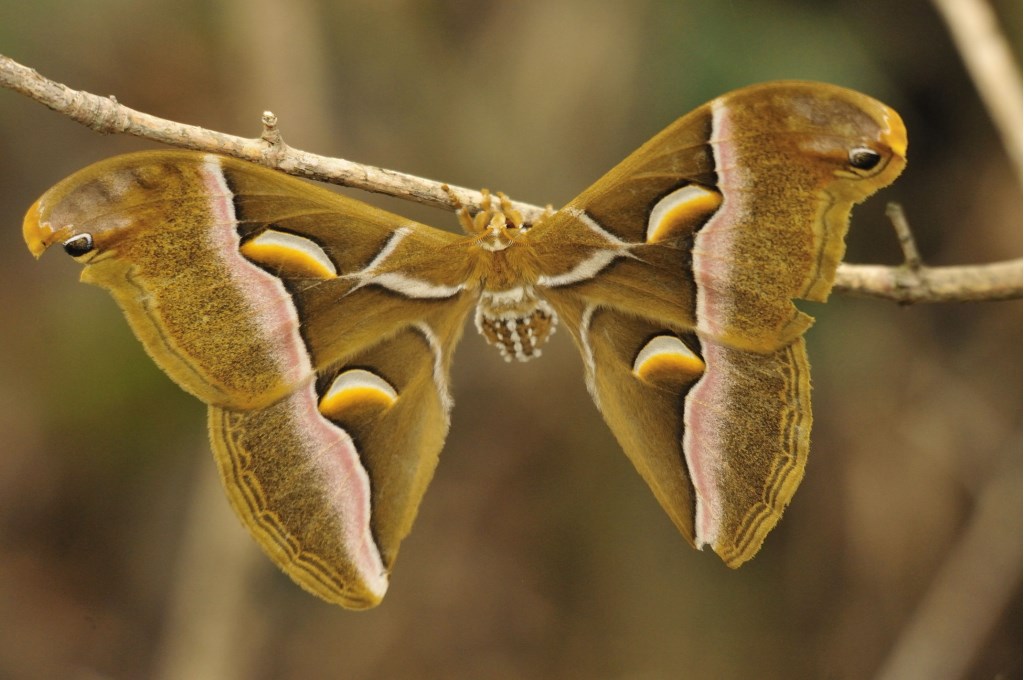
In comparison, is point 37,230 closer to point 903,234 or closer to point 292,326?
point 292,326

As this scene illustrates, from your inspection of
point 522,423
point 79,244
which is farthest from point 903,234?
point 522,423

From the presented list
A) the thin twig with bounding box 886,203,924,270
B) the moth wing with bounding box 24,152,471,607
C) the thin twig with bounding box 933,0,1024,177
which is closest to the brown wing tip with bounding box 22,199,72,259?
the moth wing with bounding box 24,152,471,607

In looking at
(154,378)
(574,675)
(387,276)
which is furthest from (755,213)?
(574,675)

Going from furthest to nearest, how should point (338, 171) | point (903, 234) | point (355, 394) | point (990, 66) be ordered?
1. point (990, 66)
2. point (903, 234)
3. point (355, 394)
4. point (338, 171)

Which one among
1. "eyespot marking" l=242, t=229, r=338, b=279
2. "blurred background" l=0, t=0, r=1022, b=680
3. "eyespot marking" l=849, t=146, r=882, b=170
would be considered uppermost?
"eyespot marking" l=242, t=229, r=338, b=279

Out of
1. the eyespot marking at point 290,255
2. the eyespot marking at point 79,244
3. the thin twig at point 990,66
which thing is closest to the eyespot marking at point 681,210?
the eyespot marking at point 290,255

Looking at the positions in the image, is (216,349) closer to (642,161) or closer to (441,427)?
(441,427)

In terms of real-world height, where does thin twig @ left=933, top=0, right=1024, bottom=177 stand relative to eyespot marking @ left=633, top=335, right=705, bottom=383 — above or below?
above

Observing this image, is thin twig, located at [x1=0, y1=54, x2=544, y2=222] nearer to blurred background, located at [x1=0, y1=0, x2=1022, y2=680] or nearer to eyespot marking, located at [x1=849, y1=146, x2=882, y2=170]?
eyespot marking, located at [x1=849, y1=146, x2=882, y2=170]
